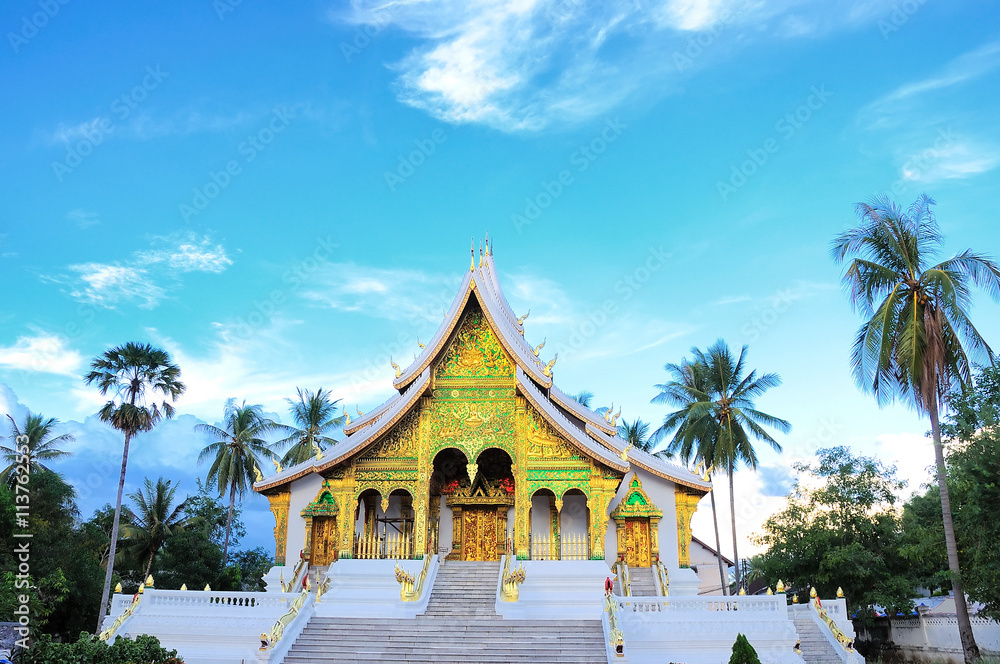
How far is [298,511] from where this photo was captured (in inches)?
813

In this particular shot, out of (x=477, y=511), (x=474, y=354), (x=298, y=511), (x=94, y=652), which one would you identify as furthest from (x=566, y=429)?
(x=94, y=652)

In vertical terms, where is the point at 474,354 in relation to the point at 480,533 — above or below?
above

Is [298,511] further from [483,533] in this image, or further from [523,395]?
[523,395]

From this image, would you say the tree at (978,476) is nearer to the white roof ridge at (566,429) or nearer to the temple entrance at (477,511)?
the white roof ridge at (566,429)

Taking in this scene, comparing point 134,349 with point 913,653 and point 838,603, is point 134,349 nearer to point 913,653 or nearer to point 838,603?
point 838,603

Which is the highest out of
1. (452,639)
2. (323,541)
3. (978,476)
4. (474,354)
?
(474,354)

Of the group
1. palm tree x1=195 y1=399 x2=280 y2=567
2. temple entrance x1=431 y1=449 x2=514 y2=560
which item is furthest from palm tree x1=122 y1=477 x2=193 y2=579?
temple entrance x1=431 y1=449 x2=514 y2=560

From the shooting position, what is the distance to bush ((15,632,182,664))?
981 cm

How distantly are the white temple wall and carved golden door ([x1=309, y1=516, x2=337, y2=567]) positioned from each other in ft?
1.55

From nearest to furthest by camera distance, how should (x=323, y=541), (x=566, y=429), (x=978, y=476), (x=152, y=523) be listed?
(x=978, y=476), (x=566, y=429), (x=323, y=541), (x=152, y=523)

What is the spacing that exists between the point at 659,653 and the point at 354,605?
6.33m

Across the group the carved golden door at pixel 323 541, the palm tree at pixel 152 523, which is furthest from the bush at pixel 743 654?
the palm tree at pixel 152 523

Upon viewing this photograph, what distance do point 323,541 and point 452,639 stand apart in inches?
263

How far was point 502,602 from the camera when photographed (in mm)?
15500
